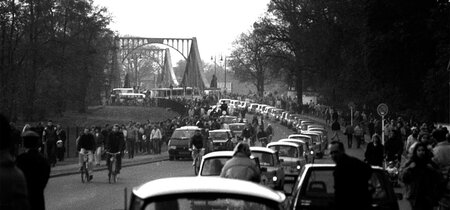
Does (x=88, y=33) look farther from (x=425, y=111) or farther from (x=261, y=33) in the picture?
(x=425, y=111)

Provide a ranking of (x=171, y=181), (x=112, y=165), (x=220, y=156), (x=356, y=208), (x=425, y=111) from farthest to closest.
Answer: (x=425, y=111) < (x=112, y=165) < (x=220, y=156) < (x=356, y=208) < (x=171, y=181)

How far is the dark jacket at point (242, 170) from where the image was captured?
13.2 m

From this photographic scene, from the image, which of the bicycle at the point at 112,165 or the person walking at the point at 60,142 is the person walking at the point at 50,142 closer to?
the person walking at the point at 60,142

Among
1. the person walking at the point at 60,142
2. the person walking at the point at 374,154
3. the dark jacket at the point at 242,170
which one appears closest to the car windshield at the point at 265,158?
the person walking at the point at 374,154

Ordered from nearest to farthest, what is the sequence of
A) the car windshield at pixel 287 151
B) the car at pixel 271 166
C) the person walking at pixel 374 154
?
the car at pixel 271 166 < the person walking at pixel 374 154 < the car windshield at pixel 287 151

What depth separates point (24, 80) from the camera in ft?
190

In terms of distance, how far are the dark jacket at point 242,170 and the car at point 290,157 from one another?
15804mm

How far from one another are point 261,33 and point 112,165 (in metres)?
70.1

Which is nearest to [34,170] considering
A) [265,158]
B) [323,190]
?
[323,190]

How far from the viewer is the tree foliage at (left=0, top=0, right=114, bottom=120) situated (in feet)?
183

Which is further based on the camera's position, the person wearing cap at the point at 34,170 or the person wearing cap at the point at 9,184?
the person wearing cap at the point at 34,170

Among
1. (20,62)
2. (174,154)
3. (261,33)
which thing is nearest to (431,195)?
(174,154)

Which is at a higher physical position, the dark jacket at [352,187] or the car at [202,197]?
the car at [202,197]

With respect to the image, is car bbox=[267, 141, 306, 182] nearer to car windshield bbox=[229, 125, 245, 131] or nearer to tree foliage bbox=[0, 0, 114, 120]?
tree foliage bbox=[0, 0, 114, 120]
